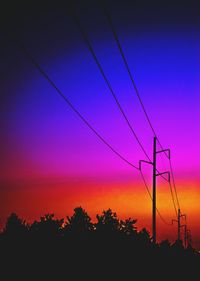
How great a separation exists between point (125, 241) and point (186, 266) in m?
5.71

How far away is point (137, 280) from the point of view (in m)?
27.1

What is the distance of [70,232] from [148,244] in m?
6.49

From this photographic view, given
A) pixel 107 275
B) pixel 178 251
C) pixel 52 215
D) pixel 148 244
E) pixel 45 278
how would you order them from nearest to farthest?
1. pixel 45 278
2. pixel 107 275
3. pixel 148 244
4. pixel 178 251
5. pixel 52 215

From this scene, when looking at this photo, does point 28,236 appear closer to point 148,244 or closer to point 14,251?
point 14,251

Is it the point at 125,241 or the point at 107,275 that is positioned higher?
the point at 125,241

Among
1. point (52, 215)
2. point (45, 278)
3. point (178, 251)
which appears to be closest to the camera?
point (45, 278)

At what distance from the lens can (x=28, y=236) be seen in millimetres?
29672

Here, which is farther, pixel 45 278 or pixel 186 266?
pixel 186 266

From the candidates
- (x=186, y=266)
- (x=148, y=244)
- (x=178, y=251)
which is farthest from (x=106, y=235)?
(x=178, y=251)

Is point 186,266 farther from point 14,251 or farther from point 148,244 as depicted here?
point 14,251

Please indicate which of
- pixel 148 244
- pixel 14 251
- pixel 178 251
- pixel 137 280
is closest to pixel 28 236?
pixel 14 251

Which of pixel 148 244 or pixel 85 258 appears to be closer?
pixel 85 258

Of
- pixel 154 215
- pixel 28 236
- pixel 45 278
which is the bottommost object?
pixel 45 278

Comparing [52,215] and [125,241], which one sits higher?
[52,215]
